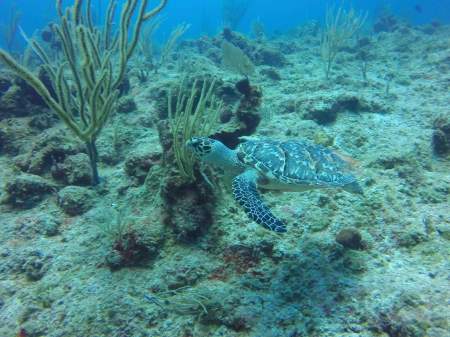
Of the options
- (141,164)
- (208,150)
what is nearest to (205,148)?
(208,150)

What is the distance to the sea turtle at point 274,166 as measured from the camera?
12.7 ft

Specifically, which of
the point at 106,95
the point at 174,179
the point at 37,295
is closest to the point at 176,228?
the point at 174,179

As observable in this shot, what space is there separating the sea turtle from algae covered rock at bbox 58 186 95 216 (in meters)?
1.98

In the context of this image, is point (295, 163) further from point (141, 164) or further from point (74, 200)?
point (74, 200)

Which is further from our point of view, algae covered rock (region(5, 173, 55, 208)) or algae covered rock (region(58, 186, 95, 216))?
algae covered rock (region(5, 173, 55, 208))

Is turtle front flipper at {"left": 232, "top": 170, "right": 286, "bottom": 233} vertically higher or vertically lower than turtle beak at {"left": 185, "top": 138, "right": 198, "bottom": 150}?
lower

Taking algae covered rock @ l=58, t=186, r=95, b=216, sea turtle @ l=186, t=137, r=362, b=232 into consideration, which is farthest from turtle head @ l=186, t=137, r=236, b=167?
algae covered rock @ l=58, t=186, r=95, b=216

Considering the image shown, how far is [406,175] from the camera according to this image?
5.00 m

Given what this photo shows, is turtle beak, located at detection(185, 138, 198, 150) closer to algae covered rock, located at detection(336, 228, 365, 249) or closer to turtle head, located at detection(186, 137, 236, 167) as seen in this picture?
turtle head, located at detection(186, 137, 236, 167)

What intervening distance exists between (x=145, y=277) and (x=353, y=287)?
2.28 meters

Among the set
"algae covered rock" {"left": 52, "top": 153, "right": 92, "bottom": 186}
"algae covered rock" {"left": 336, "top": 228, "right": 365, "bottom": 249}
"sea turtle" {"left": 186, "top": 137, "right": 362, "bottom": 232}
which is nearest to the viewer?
"algae covered rock" {"left": 336, "top": 228, "right": 365, "bottom": 249}

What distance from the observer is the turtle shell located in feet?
12.8

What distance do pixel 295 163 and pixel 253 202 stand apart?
95 centimetres

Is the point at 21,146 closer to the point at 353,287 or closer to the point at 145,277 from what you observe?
the point at 145,277
